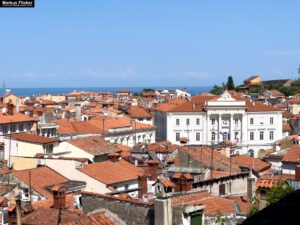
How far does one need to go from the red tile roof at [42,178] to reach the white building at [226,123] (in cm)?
5641

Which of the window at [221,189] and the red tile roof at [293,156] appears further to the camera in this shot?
the red tile roof at [293,156]

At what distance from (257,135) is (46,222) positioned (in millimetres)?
69191

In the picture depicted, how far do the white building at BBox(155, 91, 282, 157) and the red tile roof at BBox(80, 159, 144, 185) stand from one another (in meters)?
53.3

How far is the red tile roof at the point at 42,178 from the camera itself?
23.8 meters

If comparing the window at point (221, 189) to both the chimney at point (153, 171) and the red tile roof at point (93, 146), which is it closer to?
the chimney at point (153, 171)

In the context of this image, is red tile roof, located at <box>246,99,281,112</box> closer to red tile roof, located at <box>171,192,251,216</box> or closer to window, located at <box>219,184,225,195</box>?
window, located at <box>219,184,225,195</box>

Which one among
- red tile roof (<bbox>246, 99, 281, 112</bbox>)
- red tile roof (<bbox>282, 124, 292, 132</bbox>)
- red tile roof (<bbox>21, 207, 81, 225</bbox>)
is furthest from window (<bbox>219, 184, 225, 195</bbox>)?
red tile roof (<bbox>282, 124, 292, 132</bbox>)

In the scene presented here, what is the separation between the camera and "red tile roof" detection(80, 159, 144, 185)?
26.2 metres

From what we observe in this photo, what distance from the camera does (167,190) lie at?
14.7 meters

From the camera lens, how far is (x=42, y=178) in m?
25.2

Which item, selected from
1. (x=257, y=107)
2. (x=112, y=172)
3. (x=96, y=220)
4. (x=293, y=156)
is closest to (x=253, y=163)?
(x=293, y=156)

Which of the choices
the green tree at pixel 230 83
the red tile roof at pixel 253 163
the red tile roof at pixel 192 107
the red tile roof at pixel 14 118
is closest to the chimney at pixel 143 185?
the red tile roof at pixel 253 163

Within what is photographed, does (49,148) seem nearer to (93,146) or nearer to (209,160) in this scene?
(93,146)

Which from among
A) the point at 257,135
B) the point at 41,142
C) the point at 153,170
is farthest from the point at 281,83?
the point at 153,170
